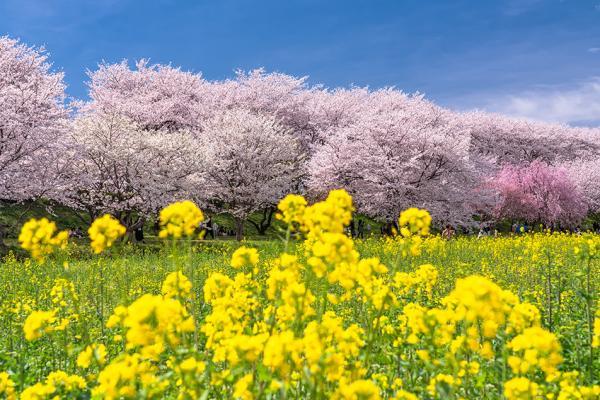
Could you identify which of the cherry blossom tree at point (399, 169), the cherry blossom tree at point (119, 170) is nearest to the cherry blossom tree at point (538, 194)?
the cherry blossom tree at point (399, 169)

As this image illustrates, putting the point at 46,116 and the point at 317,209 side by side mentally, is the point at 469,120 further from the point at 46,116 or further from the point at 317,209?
the point at 317,209

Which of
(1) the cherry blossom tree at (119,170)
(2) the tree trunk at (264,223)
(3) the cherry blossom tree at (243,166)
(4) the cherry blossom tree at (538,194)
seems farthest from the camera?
(2) the tree trunk at (264,223)

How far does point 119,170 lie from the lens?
27.8 meters

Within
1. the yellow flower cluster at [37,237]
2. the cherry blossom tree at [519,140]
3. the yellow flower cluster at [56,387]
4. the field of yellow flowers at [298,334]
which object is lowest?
the yellow flower cluster at [56,387]

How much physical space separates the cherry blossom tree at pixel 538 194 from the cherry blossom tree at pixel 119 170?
23.1 meters

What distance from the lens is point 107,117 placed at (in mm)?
28359

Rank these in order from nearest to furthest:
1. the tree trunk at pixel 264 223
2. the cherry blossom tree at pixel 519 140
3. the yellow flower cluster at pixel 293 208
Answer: the yellow flower cluster at pixel 293 208
the tree trunk at pixel 264 223
the cherry blossom tree at pixel 519 140

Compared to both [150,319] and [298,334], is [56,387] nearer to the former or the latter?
[150,319]

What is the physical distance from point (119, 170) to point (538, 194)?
28.6 meters

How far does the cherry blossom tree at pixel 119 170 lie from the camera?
2684 centimetres

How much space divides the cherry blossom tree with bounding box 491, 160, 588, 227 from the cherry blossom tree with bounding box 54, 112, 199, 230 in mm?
23060

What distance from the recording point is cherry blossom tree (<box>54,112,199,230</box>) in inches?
1057

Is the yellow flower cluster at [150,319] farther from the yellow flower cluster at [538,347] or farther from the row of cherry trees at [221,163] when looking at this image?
the row of cherry trees at [221,163]

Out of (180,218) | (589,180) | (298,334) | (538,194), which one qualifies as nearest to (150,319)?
(180,218)
